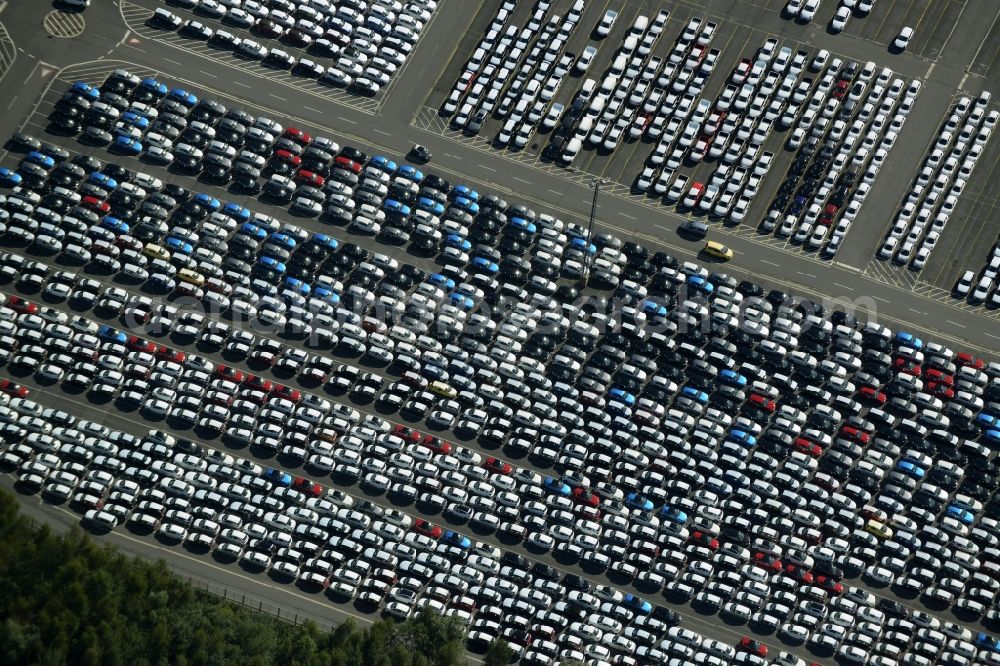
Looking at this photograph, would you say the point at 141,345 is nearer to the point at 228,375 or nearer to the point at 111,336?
the point at 111,336

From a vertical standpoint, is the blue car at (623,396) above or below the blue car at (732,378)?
below

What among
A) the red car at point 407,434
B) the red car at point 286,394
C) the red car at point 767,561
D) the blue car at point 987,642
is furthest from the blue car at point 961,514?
the red car at point 286,394

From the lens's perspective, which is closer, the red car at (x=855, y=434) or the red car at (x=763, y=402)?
the red car at (x=855, y=434)

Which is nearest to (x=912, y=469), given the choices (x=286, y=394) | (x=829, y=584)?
(x=829, y=584)

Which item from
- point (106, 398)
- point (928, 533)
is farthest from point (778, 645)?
point (106, 398)

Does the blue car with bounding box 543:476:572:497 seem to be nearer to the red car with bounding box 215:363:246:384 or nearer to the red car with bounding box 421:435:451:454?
the red car with bounding box 421:435:451:454

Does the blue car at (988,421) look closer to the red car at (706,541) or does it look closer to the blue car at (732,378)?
the blue car at (732,378)

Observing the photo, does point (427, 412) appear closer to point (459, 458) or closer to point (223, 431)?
point (459, 458)

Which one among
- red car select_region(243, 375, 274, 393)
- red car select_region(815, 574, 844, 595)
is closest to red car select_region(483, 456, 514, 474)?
red car select_region(243, 375, 274, 393)

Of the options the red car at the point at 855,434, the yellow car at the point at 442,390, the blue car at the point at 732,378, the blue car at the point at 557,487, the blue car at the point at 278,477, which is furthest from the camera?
the blue car at the point at 732,378
